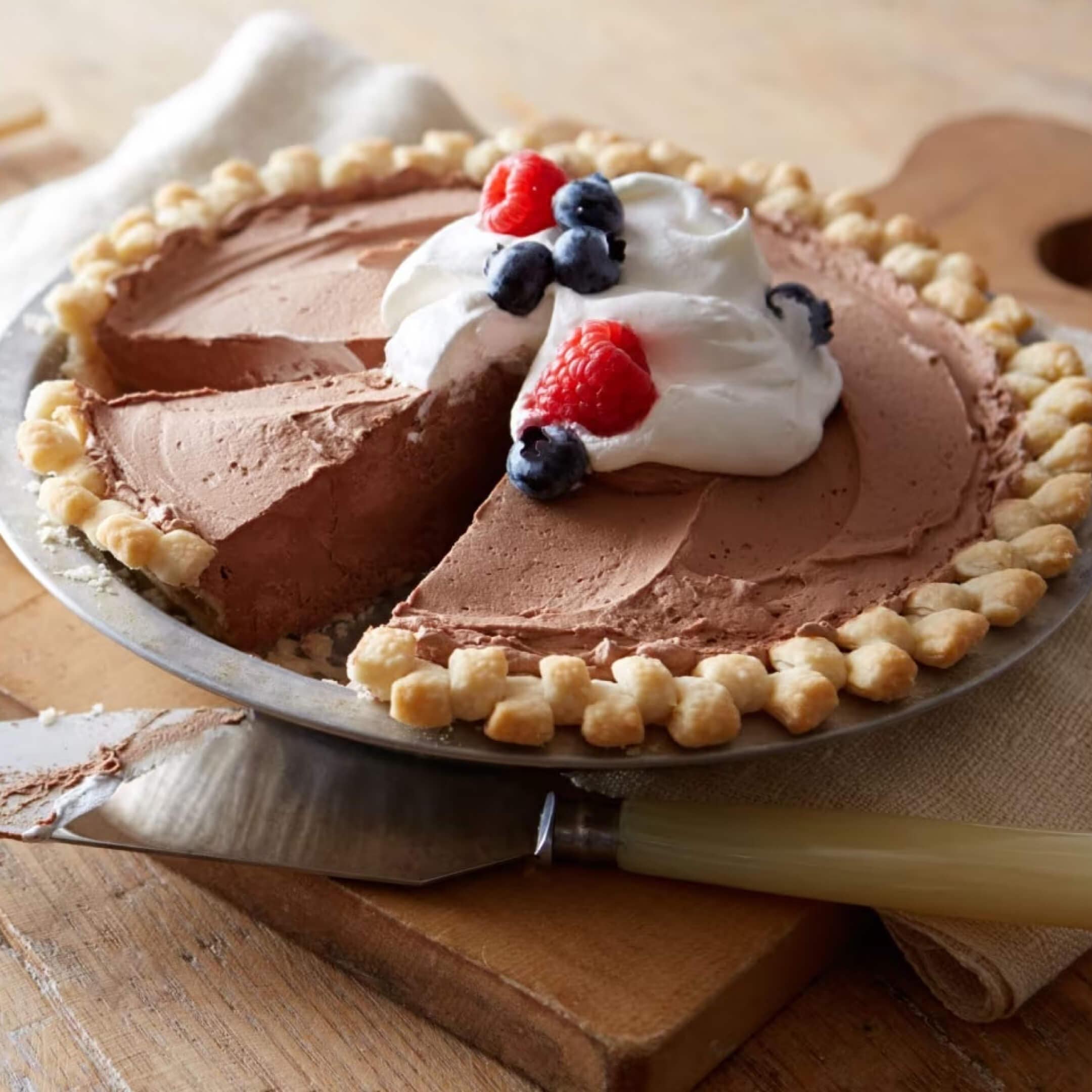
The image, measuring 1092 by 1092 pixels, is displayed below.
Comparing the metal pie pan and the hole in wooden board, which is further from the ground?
the metal pie pan

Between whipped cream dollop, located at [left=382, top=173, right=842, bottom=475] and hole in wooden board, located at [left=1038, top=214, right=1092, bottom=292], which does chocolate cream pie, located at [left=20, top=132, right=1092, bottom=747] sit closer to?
whipped cream dollop, located at [left=382, top=173, right=842, bottom=475]

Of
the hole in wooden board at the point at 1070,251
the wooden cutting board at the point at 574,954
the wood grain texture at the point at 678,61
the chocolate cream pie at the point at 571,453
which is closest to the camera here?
the wooden cutting board at the point at 574,954

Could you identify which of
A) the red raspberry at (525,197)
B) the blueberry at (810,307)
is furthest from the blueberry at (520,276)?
the blueberry at (810,307)

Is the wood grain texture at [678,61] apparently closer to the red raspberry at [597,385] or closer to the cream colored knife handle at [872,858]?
the red raspberry at [597,385]

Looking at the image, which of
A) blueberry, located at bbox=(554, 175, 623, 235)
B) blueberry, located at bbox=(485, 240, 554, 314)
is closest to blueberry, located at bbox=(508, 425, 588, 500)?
blueberry, located at bbox=(485, 240, 554, 314)

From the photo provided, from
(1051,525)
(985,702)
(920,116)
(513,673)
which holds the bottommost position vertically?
(920,116)

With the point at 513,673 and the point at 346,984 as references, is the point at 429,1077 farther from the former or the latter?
the point at 513,673

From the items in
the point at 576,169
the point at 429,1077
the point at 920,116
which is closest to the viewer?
the point at 429,1077

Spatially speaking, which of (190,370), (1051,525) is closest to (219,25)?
(190,370)
